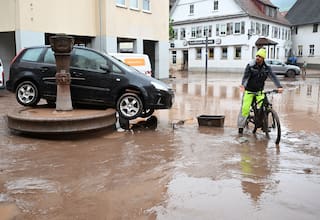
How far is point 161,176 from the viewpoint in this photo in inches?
209

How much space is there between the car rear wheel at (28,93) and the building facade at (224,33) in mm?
33584

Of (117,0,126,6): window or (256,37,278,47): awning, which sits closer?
(117,0,126,6): window

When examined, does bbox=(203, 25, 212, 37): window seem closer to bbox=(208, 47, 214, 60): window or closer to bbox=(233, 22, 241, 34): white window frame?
bbox=(208, 47, 214, 60): window

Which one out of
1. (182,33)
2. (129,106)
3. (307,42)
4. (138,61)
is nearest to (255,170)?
(129,106)

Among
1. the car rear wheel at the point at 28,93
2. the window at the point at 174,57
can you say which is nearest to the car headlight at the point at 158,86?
the car rear wheel at the point at 28,93

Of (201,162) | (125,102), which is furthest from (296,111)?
(201,162)

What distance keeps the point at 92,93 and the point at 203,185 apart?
464 centimetres

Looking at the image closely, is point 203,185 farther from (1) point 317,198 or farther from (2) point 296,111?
(2) point 296,111

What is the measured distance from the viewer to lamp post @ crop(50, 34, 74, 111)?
26.5 feet

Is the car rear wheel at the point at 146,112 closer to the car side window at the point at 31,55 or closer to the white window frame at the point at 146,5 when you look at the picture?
the car side window at the point at 31,55

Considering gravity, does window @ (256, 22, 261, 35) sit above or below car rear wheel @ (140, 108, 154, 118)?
above

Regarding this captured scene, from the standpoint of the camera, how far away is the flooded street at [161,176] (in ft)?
13.5

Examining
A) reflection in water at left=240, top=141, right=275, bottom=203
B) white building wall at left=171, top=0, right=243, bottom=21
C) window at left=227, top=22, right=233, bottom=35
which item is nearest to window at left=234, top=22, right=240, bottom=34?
window at left=227, top=22, right=233, bottom=35

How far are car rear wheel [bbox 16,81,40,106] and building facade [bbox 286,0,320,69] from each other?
50.4 meters
